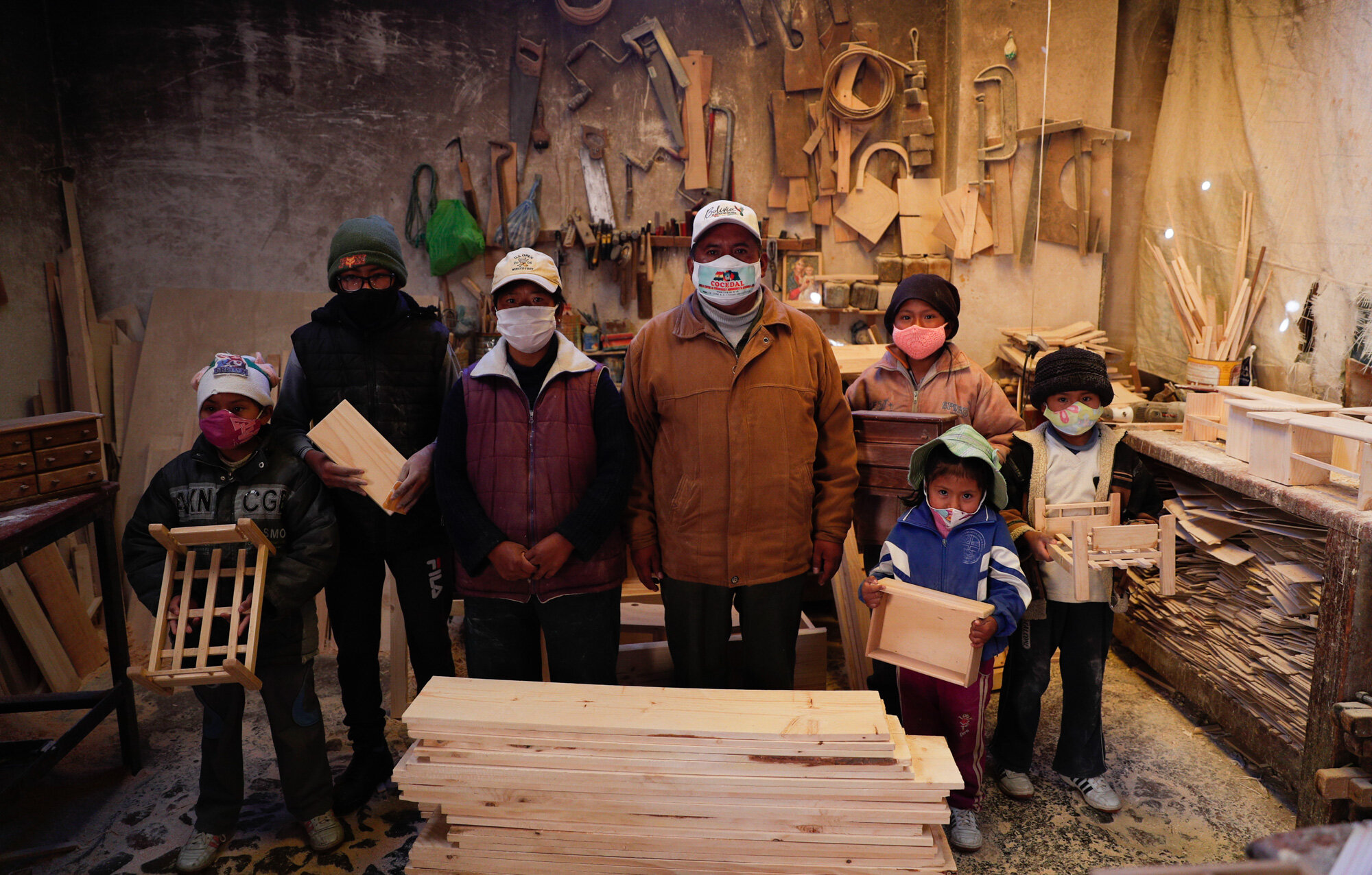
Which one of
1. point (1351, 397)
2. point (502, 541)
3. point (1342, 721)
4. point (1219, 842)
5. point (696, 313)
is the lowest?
point (1219, 842)

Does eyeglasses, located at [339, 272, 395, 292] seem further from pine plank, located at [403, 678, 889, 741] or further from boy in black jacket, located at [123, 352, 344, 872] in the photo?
pine plank, located at [403, 678, 889, 741]

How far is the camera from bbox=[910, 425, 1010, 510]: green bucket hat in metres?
2.63

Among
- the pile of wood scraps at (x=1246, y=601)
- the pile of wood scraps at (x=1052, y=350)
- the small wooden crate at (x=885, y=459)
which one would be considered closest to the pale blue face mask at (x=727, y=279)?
the small wooden crate at (x=885, y=459)

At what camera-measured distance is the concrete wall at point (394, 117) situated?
5367mm

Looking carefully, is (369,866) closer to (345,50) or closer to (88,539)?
(88,539)

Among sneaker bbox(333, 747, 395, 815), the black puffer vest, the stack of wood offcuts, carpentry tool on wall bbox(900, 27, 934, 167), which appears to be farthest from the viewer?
carpentry tool on wall bbox(900, 27, 934, 167)

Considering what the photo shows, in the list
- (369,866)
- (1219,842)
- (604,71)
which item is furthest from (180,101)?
(1219,842)

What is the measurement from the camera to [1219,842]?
291 centimetres

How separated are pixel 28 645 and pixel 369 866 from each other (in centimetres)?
261

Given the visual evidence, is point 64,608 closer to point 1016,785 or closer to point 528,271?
point 528,271

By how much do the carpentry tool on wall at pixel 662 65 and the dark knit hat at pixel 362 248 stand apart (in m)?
3.32

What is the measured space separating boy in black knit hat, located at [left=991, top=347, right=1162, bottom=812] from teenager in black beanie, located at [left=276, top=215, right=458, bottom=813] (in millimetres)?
2155

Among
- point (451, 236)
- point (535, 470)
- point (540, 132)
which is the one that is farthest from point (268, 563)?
point (540, 132)

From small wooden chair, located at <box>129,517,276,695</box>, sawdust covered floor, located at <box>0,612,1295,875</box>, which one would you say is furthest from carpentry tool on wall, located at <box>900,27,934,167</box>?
small wooden chair, located at <box>129,517,276,695</box>
